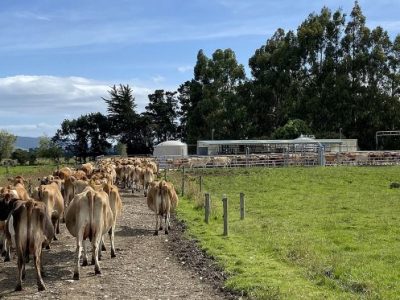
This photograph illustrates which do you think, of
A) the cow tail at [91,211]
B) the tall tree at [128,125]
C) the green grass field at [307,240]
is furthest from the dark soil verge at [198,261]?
the tall tree at [128,125]

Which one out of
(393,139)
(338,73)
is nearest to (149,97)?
(338,73)

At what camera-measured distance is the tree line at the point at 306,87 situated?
65938 millimetres

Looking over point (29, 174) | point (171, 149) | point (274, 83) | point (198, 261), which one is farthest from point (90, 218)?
point (274, 83)

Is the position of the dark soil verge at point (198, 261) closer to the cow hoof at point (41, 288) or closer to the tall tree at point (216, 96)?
the cow hoof at point (41, 288)

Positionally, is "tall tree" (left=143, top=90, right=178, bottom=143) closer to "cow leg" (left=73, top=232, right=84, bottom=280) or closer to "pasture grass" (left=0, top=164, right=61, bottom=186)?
"pasture grass" (left=0, top=164, right=61, bottom=186)

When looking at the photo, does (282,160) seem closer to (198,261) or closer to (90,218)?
(198,261)

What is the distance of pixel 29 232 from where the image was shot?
31.4 ft

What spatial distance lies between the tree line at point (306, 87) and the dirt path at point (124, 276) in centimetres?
5348

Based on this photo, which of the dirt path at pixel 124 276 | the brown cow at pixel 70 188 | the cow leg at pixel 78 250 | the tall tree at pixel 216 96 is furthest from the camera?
the tall tree at pixel 216 96

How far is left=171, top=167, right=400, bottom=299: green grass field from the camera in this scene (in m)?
9.84

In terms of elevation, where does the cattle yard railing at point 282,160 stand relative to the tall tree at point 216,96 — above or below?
below

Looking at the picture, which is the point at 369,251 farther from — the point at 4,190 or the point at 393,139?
the point at 393,139

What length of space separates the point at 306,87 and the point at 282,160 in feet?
77.0

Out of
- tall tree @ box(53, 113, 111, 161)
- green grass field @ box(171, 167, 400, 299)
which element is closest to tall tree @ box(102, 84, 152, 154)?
tall tree @ box(53, 113, 111, 161)
